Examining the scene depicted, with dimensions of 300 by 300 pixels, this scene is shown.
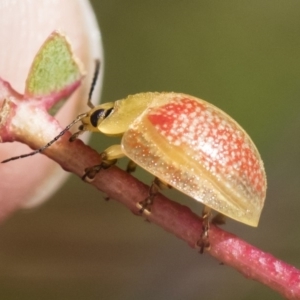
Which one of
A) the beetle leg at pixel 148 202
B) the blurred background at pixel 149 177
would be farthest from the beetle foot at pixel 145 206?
the blurred background at pixel 149 177

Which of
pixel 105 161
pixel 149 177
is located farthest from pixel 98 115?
pixel 149 177

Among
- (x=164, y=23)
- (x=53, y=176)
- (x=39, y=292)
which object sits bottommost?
(x=39, y=292)

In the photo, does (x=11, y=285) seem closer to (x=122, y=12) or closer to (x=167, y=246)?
(x=167, y=246)

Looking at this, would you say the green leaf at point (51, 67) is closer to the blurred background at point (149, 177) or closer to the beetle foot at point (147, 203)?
the beetle foot at point (147, 203)

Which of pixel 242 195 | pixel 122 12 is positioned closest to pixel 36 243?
pixel 122 12

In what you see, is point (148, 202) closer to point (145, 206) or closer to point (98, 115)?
point (145, 206)

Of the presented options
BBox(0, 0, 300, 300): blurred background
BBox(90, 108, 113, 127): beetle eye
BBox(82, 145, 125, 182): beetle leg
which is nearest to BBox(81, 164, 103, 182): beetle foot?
BBox(82, 145, 125, 182): beetle leg
